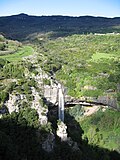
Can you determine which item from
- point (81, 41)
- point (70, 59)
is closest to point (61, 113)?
point (70, 59)

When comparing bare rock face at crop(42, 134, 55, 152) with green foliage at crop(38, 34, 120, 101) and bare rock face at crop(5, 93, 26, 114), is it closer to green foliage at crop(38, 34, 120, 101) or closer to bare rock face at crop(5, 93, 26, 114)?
bare rock face at crop(5, 93, 26, 114)

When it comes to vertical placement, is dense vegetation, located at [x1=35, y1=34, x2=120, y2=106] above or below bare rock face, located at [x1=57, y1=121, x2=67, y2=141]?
below

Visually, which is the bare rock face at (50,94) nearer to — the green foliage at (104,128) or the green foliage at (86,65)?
the green foliage at (104,128)

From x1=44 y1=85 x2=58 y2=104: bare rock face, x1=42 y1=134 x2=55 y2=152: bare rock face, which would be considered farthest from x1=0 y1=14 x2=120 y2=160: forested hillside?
x1=44 y1=85 x2=58 y2=104: bare rock face

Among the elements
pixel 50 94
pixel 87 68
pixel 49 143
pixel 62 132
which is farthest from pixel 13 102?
pixel 87 68

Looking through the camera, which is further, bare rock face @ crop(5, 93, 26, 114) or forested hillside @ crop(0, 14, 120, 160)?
bare rock face @ crop(5, 93, 26, 114)

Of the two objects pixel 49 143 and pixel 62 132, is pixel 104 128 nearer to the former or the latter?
pixel 62 132

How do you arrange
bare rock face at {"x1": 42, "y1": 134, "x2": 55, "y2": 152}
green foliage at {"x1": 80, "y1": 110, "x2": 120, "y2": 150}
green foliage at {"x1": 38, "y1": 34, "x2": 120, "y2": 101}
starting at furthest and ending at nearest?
green foliage at {"x1": 38, "y1": 34, "x2": 120, "y2": 101}, green foliage at {"x1": 80, "y1": 110, "x2": 120, "y2": 150}, bare rock face at {"x1": 42, "y1": 134, "x2": 55, "y2": 152}

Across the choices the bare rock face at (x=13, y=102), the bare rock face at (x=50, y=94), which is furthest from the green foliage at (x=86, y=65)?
the bare rock face at (x=13, y=102)

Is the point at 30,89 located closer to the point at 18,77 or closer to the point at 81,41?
the point at 18,77
